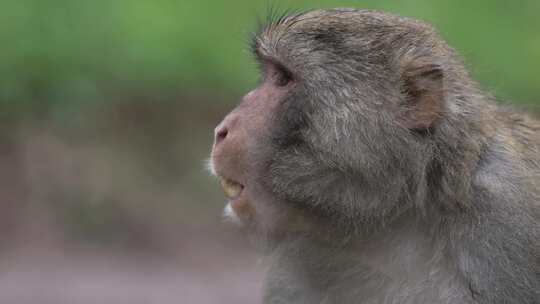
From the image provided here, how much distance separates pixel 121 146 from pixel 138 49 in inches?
45.0

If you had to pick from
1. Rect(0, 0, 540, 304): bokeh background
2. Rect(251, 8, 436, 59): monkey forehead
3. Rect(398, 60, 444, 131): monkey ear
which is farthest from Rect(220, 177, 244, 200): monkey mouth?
Rect(0, 0, 540, 304): bokeh background

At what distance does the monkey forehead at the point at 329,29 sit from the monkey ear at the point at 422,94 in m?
0.17

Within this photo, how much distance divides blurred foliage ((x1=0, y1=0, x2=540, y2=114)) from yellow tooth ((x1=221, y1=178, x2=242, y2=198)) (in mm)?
5404

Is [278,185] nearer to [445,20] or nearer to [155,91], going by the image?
[155,91]

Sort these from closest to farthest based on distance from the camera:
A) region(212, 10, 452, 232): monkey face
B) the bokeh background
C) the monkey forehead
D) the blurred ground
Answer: region(212, 10, 452, 232): monkey face
the monkey forehead
the blurred ground
the bokeh background

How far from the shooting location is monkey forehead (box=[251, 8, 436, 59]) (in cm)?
513

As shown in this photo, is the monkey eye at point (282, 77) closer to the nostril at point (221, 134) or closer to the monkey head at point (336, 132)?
the monkey head at point (336, 132)

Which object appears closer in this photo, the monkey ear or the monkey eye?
the monkey ear

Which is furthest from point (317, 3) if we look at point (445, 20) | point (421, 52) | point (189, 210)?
point (421, 52)

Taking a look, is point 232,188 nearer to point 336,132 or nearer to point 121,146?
point 336,132

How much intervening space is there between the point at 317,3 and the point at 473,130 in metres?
6.52

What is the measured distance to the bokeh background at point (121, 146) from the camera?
9.98 metres

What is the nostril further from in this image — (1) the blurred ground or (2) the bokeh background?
(2) the bokeh background

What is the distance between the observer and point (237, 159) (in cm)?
498
